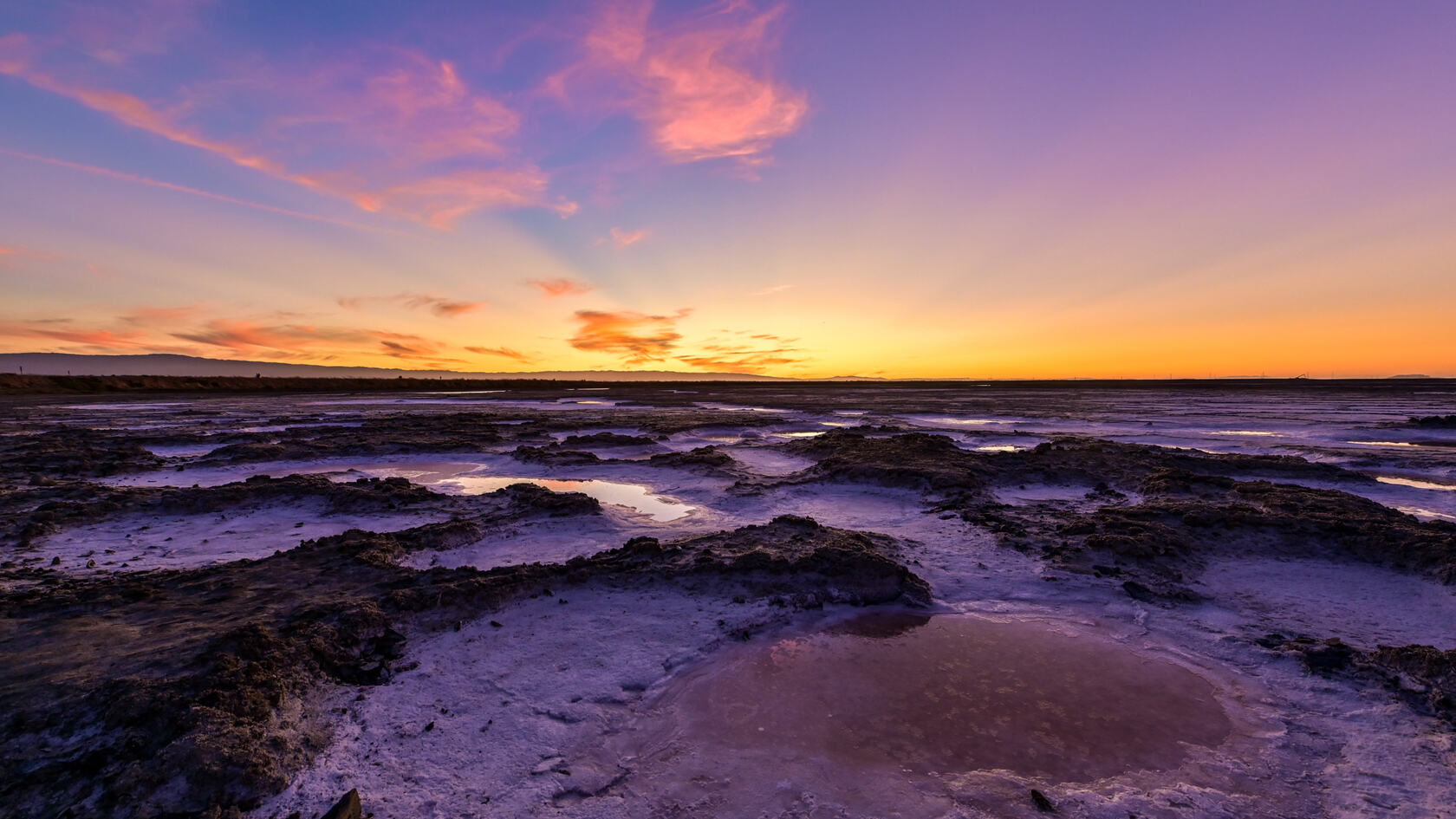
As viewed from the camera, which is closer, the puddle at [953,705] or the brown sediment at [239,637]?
the brown sediment at [239,637]

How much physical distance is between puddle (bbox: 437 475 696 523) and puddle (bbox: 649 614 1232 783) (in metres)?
5.24

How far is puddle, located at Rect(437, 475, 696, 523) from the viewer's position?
10625mm

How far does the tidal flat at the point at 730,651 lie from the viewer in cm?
344

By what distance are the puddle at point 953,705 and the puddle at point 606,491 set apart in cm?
524

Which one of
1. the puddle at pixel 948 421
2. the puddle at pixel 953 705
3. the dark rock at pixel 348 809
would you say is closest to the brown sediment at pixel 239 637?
the dark rock at pixel 348 809

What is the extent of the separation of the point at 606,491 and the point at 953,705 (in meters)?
9.33

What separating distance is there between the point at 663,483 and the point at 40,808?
10.3 m

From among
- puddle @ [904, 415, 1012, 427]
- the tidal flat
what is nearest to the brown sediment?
the tidal flat

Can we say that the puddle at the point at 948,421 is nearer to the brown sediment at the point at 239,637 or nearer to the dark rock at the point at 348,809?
the brown sediment at the point at 239,637

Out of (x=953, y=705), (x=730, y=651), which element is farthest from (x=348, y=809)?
(x=953, y=705)

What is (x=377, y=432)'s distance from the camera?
21.1 metres

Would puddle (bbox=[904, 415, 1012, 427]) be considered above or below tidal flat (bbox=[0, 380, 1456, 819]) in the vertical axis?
above

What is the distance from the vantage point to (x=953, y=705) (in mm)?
4309

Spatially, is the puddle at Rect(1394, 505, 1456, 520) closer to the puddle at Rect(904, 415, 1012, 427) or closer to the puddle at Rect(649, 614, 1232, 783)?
the puddle at Rect(649, 614, 1232, 783)
